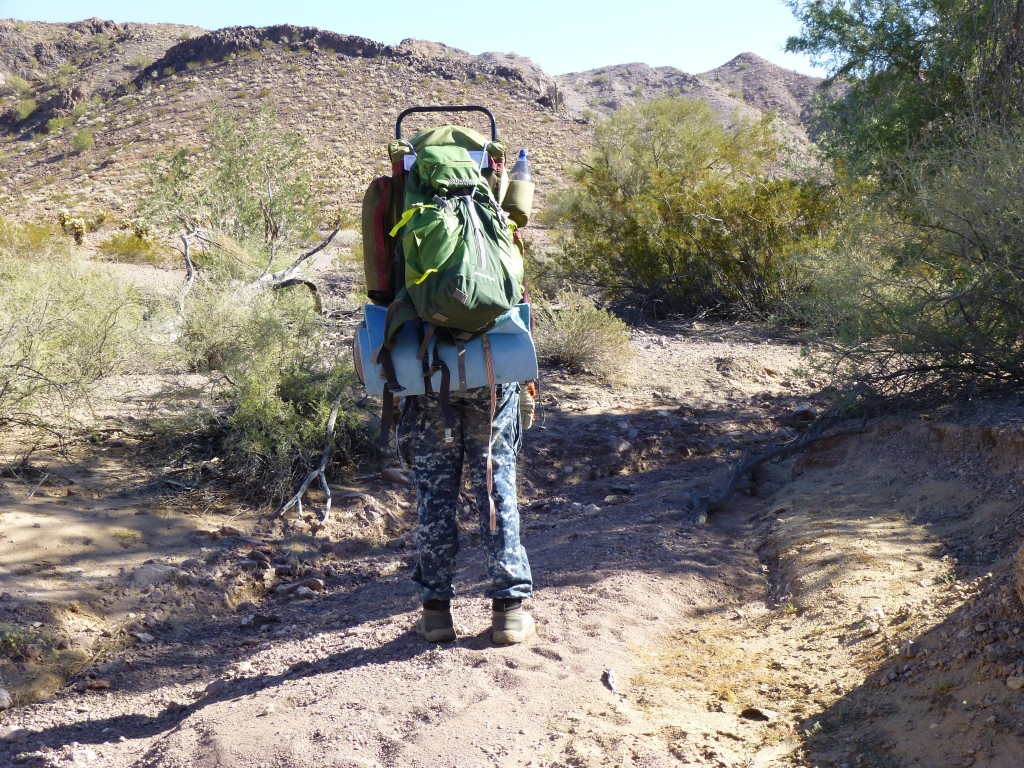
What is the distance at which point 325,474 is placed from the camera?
6.16 meters

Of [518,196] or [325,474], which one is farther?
[325,474]

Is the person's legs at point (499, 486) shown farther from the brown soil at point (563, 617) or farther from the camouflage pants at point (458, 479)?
the brown soil at point (563, 617)

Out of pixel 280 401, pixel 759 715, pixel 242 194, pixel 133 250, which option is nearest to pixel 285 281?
pixel 280 401

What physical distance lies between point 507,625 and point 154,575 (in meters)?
2.35

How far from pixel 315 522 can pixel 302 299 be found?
2417 millimetres

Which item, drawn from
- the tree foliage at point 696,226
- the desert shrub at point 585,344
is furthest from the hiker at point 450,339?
the tree foliage at point 696,226

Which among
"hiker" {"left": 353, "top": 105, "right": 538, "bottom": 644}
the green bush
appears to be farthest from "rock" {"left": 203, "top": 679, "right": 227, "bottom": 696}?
the green bush

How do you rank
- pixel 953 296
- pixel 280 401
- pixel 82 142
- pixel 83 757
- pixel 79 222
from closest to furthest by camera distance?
1. pixel 83 757
2. pixel 953 296
3. pixel 280 401
4. pixel 79 222
5. pixel 82 142

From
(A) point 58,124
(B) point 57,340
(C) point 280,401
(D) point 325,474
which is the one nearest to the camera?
(C) point 280,401

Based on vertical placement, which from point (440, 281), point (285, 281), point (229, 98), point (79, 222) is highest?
point (229, 98)

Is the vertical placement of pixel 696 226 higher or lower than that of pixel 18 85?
lower

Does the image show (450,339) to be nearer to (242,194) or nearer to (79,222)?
(242,194)

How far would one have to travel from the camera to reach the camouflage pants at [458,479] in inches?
128

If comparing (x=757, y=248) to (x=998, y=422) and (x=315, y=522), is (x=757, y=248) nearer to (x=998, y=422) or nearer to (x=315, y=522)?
(x=998, y=422)
